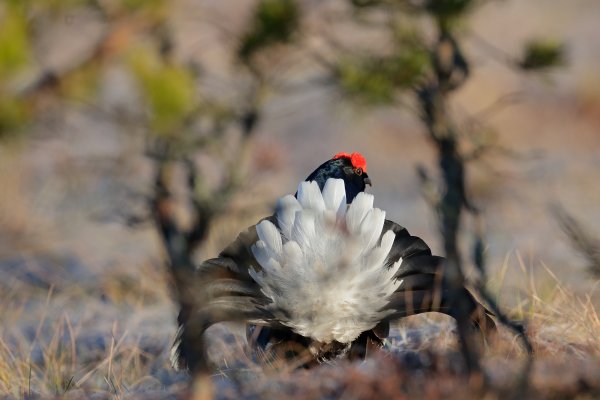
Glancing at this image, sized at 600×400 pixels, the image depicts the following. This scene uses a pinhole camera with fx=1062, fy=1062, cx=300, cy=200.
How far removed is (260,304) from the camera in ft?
6.60

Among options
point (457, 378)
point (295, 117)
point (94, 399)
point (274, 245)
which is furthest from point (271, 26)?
point (295, 117)

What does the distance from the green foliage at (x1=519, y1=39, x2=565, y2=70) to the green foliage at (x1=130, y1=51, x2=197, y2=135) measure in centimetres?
93

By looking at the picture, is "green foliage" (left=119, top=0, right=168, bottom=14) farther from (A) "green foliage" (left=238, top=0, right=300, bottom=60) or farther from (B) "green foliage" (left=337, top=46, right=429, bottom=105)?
(B) "green foliage" (left=337, top=46, right=429, bottom=105)

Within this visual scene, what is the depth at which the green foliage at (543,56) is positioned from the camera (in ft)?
9.48

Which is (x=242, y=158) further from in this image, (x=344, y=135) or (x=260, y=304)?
(x=344, y=135)

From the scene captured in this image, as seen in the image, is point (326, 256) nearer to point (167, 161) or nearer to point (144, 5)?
point (167, 161)

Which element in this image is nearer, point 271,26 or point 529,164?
point 271,26

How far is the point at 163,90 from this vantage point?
9.14ft

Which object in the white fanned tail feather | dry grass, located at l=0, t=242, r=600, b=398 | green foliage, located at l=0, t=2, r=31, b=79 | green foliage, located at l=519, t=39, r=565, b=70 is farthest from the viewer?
green foliage, located at l=519, t=39, r=565, b=70

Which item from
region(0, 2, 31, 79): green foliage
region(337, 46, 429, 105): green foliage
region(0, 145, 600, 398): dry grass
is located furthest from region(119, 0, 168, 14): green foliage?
region(0, 145, 600, 398): dry grass

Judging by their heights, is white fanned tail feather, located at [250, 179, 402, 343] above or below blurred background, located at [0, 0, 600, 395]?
above

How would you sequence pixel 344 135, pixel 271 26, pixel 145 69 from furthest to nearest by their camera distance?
pixel 344 135 → pixel 271 26 → pixel 145 69

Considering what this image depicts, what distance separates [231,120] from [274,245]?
1604 mm

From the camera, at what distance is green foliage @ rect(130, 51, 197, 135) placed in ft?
9.12
